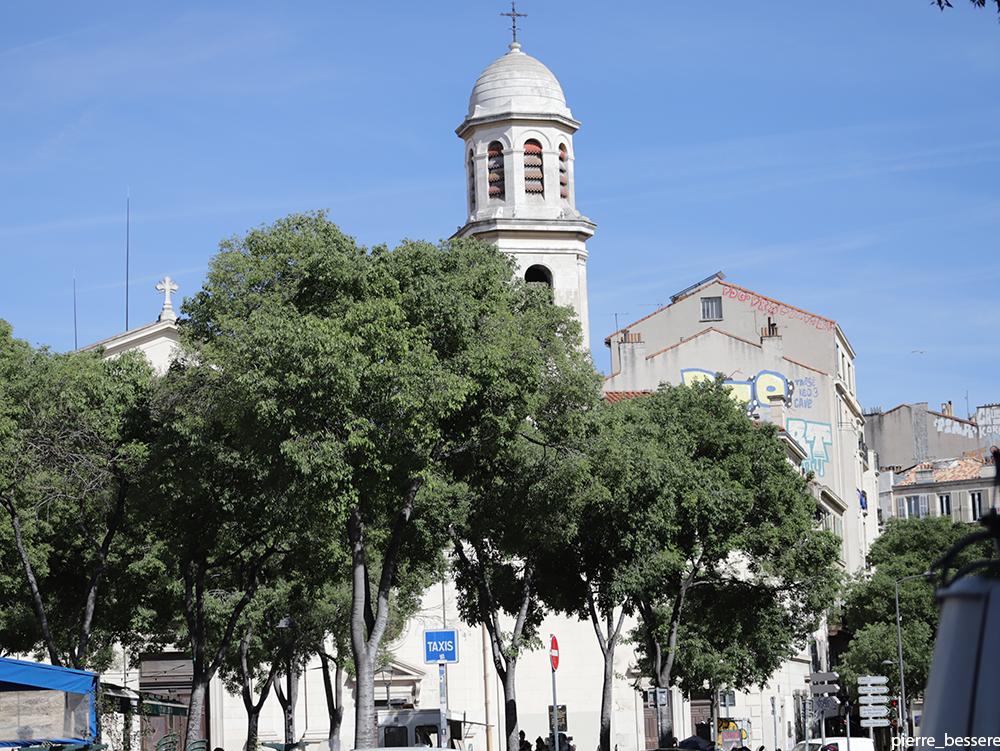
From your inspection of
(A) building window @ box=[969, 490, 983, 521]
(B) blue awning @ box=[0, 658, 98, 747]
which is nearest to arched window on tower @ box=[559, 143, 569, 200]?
(B) blue awning @ box=[0, 658, 98, 747]

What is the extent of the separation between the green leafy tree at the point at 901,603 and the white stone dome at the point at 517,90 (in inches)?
1074

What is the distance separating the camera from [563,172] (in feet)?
174

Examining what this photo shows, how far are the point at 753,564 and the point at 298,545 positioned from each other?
1297cm

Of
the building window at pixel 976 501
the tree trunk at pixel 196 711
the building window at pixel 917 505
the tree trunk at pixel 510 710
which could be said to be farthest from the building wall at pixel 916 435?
the tree trunk at pixel 196 711

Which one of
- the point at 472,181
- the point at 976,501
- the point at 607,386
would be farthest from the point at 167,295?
the point at 976,501

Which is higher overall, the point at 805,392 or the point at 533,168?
the point at 533,168

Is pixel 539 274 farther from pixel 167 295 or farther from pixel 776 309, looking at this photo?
pixel 776 309

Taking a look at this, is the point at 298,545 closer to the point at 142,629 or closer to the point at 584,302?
the point at 142,629

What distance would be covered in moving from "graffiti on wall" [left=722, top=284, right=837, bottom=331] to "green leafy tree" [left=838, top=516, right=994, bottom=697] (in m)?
12.2

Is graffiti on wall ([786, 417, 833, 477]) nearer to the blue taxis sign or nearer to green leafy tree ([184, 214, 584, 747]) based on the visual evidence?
green leafy tree ([184, 214, 584, 747])

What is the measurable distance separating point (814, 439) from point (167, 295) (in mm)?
39738

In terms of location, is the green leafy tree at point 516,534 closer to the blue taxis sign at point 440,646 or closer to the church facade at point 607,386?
the blue taxis sign at point 440,646

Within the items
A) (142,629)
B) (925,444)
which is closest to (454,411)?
(142,629)

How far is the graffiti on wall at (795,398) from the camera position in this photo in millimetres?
70994
